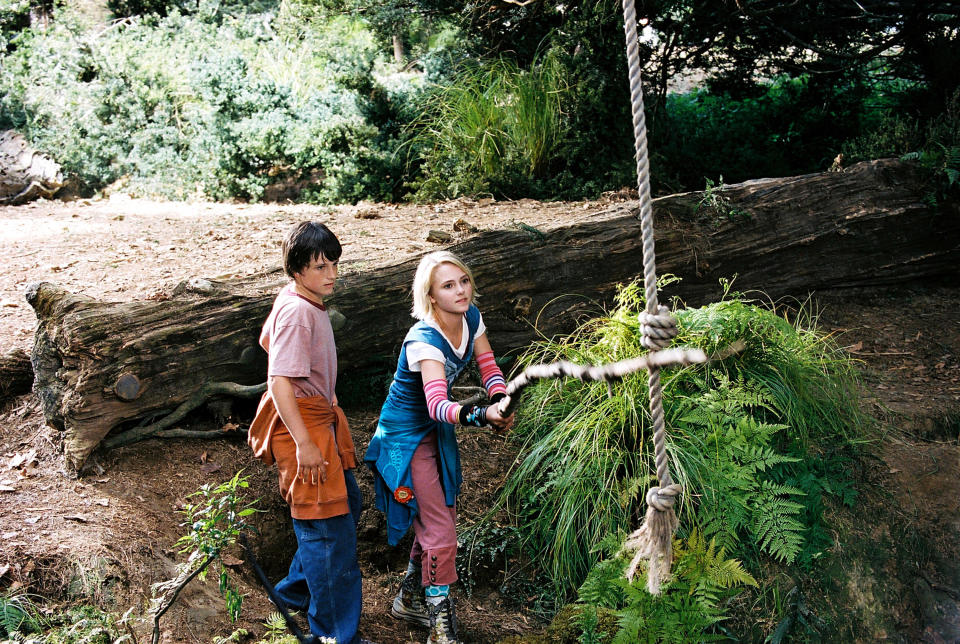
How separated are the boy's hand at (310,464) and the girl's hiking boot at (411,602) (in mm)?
769

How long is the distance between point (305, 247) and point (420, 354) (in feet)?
1.91

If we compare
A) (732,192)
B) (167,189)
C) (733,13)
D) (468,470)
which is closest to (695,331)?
(468,470)

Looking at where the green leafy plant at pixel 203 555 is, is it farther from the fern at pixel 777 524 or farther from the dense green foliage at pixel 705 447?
the fern at pixel 777 524

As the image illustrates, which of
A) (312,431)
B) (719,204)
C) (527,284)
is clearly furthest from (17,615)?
(719,204)

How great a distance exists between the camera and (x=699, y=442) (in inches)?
149

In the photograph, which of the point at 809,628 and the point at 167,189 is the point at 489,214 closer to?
the point at 809,628

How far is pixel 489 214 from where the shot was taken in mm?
6484

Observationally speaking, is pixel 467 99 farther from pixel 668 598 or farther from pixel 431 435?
pixel 668 598

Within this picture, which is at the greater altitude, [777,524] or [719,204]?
[719,204]

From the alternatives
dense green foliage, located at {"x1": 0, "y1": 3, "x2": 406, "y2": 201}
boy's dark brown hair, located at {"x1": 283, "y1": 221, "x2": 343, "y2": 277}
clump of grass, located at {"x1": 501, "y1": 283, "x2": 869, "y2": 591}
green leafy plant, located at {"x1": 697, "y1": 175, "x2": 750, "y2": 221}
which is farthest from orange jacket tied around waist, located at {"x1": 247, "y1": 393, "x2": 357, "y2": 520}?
dense green foliage, located at {"x1": 0, "y1": 3, "x2": 406, "y2": 201}

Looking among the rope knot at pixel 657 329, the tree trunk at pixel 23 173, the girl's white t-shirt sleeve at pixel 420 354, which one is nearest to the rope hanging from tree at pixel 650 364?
the rope knot at pixel 657 329

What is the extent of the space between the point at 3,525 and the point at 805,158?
7.99 meters

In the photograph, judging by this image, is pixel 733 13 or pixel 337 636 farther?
pixel 733 13

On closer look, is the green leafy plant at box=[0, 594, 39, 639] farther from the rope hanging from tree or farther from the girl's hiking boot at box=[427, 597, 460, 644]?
the rope hanging from tree
